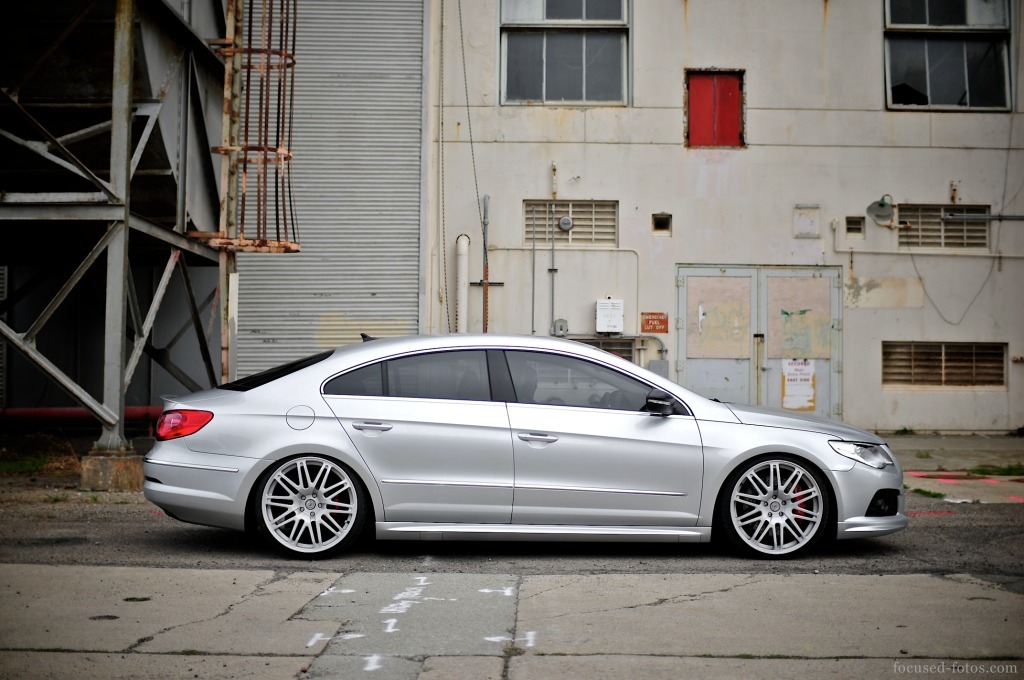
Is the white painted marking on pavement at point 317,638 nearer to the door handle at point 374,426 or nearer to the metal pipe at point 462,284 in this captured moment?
the door handle at point 374,426

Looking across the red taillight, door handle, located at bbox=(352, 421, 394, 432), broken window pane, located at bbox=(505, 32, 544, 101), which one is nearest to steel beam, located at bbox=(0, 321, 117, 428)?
→ the red taillight

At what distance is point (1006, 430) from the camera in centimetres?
1543

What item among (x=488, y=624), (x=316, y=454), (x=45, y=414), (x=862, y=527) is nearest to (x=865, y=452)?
(x=862, y=527)

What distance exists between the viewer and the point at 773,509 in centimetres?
683

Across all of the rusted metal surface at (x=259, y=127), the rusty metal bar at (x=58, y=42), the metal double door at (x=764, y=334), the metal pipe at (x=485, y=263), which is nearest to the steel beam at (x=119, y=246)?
the rusty metal bar at (x=58, y=42)

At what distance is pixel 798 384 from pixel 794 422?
8.68 m

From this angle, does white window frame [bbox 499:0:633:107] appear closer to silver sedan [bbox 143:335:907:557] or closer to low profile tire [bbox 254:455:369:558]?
silver sedan [bbox 143:335:907:557]

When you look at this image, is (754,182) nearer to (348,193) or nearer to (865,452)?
(348,193)

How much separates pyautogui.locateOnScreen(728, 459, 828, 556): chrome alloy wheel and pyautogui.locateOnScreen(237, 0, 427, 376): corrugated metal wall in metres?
8.51

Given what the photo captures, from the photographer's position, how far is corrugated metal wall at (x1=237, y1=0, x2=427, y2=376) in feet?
48.8

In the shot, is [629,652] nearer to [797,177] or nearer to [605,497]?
[605,497]

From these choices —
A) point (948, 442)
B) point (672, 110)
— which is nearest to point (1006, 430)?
point (948, 442)

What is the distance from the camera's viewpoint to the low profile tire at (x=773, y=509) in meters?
6.80

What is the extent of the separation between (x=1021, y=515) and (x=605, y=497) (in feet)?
13.4
